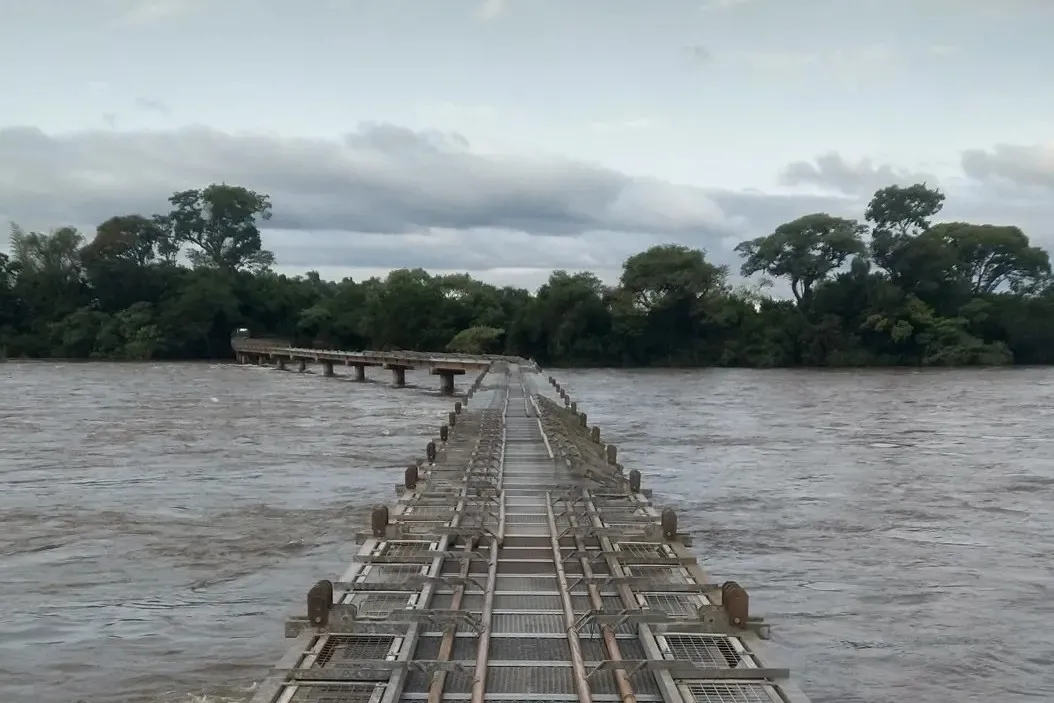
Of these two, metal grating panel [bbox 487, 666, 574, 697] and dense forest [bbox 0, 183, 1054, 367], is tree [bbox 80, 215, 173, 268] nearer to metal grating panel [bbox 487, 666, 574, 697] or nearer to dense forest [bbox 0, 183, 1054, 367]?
dense forest [bbox 0, 183, 1054, 367]

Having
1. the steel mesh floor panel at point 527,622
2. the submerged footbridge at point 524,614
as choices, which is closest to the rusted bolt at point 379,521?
the submerged footbridge at point 524,614

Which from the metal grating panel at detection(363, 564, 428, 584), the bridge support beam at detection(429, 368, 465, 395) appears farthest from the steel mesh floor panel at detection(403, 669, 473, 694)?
the bridge support beam at detection(429, 368, 465, 395)

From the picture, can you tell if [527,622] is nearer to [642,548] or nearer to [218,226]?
[642,548]

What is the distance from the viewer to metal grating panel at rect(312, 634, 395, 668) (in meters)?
5.98

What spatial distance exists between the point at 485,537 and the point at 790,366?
59.4m

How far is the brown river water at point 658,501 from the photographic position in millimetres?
8695

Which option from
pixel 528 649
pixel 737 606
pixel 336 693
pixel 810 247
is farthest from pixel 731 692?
pixel 810 247

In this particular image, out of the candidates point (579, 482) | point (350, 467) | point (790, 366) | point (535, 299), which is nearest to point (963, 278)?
point (790, 366)

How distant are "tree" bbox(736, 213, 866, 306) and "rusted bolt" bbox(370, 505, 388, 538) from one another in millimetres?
57478

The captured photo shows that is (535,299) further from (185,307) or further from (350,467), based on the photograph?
(350,467)

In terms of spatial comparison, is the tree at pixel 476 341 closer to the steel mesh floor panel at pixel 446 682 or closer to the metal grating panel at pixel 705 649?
the metal grating panel at pixel 705 649

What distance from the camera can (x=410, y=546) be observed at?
355 inches

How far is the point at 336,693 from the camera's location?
5.45 m

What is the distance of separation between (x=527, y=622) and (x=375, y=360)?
4326 centimetres
